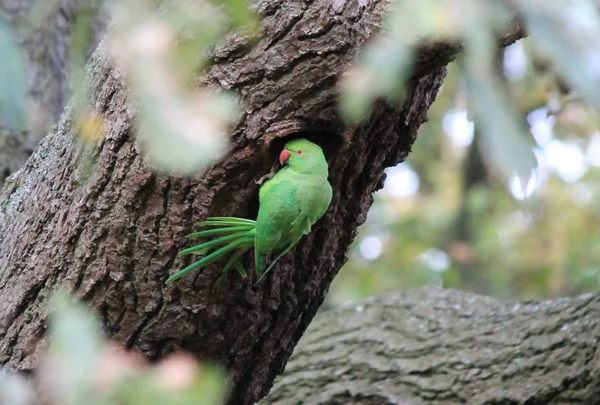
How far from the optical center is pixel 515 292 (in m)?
6.27

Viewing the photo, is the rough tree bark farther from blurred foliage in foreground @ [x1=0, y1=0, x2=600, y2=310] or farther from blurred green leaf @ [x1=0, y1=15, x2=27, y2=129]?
blurred green leaf @ [x1=0, y1=15, x2=27, y2=129]

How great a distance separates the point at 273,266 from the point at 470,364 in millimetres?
1116

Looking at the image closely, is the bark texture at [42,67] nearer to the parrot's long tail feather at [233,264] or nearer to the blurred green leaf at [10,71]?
the parrot's long tail feather at [233,264]

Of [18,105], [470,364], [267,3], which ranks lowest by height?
[18,105]

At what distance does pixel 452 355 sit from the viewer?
2.88 m

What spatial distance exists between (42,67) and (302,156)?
1.96 meters

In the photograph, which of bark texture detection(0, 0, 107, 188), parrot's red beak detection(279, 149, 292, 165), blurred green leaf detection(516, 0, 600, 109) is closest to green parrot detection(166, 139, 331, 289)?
parrot's red beak detection(279, 149, 292, 165)

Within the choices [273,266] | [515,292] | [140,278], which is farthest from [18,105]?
[515,292]

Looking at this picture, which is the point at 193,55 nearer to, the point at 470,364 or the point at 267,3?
the point at 267,3

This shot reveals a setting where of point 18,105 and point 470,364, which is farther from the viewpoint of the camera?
point 470,364

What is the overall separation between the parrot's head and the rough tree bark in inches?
1.8

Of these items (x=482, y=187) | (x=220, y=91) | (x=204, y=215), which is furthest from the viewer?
(x=482, y=187)

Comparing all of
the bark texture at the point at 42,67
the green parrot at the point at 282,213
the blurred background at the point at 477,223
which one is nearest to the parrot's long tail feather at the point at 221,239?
the green parrot at the point at 282,213

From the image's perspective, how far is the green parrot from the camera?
1.84m
